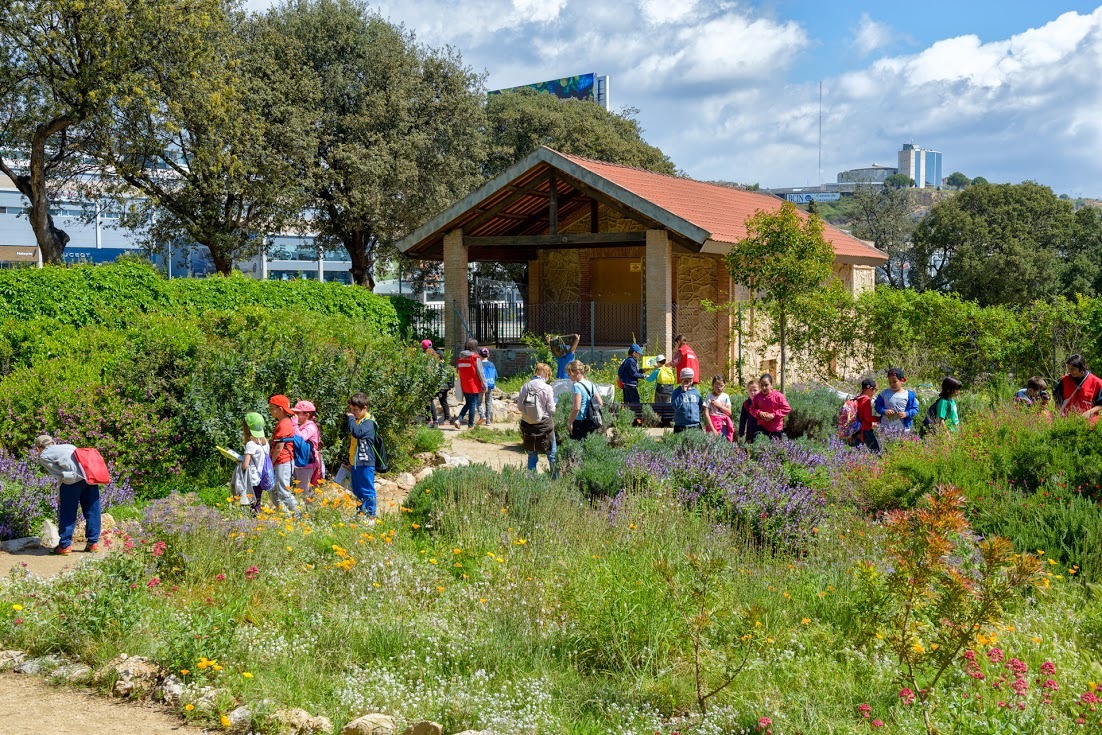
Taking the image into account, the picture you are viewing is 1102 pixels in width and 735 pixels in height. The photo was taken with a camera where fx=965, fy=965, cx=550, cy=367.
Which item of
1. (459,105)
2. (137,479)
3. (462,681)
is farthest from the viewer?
(459,105)

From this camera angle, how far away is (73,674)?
570 cm

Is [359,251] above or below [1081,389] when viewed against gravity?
above

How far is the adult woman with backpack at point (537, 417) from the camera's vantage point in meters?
10.9

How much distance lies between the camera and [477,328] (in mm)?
24188

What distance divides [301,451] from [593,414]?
3.62 m

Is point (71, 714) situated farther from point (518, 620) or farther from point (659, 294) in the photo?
point (659, 294)

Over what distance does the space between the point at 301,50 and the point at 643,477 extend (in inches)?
976

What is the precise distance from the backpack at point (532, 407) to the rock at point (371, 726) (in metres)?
6.12

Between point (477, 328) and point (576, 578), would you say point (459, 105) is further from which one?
point (576, 578)

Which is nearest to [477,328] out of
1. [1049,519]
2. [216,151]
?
[216,151]

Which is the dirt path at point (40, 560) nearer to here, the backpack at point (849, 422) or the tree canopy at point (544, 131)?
the backpack at point (849, 422)

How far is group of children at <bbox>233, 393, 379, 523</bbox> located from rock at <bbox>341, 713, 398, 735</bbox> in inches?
164

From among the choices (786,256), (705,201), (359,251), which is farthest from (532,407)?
(359,251)

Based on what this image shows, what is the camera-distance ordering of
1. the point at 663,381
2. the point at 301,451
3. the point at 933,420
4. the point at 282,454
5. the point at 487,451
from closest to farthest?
the point at 282,454
the point at 301,451
the point at 933,420
the point at 487,451
the point at 663,381
